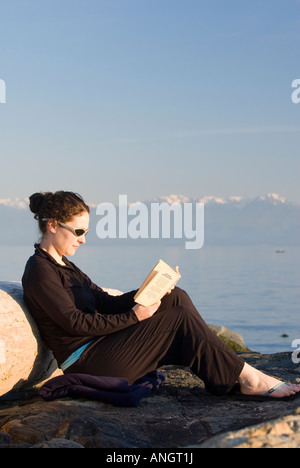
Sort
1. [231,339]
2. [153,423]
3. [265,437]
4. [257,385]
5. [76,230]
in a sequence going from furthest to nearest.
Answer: [231,339]
[76,230]
[257,385]
[153,423]
[265,437]

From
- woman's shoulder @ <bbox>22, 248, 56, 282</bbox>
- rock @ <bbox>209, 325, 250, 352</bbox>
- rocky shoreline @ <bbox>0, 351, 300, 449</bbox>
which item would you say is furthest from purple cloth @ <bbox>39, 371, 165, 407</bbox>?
rock @ <bbox>209, 325, 250, 352</bbox>

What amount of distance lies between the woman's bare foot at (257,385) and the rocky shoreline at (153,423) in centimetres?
12

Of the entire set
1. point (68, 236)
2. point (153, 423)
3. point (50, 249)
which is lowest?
point (153, 423)

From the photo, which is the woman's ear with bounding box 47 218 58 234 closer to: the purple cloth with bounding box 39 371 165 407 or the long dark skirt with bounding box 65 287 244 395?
the long dark skirt with bounding box 65 287 244 395

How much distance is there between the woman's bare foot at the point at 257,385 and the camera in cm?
595

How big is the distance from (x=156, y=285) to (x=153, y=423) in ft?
4.21

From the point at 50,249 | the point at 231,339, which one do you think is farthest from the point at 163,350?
the point at 231,339

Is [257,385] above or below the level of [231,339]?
above

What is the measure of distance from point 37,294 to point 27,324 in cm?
36

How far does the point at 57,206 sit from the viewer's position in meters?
6.13

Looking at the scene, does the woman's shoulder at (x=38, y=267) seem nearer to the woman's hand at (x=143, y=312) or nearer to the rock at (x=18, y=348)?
the rock at (x=18, y=348)

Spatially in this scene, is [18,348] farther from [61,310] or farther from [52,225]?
[52,225]

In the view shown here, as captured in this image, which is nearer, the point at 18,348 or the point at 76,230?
the point at 18,348

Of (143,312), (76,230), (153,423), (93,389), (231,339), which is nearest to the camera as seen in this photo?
(153,423)
